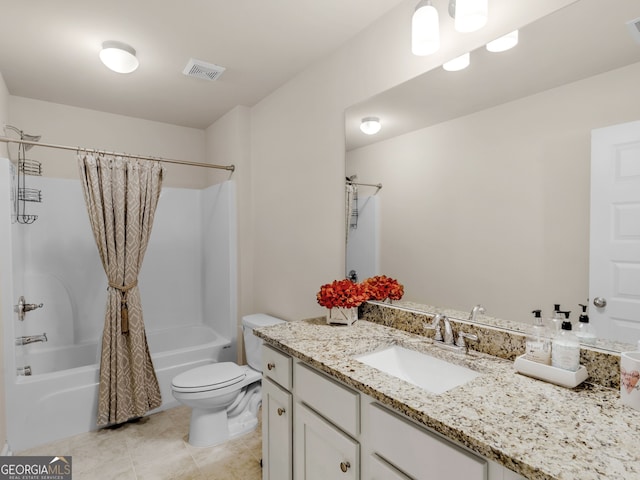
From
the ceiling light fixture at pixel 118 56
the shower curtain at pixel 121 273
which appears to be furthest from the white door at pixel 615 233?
the shower curtain at pixel 121 273

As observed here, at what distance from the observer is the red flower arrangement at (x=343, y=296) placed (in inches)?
70.2

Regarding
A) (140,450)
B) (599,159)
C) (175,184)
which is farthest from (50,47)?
(599,159)

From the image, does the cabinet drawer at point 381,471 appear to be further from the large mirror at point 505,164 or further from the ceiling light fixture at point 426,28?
the ceiling light fixture at point 426,28

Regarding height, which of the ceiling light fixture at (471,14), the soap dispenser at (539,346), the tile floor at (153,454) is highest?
the ceiling light fixture at (471,14)

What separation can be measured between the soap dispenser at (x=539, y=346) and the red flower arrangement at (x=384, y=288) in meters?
0.64

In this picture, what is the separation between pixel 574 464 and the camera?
71cm

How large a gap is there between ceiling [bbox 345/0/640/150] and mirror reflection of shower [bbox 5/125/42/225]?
2.75 meters

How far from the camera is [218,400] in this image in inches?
86.4

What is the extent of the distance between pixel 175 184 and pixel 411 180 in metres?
2.76

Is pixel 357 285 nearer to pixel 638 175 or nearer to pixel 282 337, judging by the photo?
pixel 282 337

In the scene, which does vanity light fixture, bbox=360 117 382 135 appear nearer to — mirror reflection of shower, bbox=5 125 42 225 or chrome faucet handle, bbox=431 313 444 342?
chrome faucet handle, bbox=431 313 444 342

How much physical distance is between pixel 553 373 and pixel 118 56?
8.48ft

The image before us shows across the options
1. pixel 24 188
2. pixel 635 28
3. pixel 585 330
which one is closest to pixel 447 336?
pixel 585 330

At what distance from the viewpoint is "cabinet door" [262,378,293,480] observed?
1501 mm
